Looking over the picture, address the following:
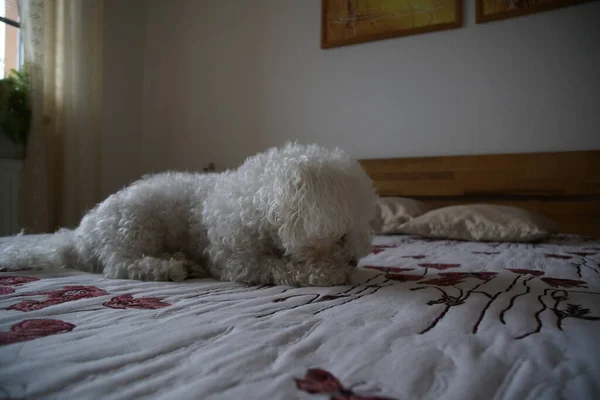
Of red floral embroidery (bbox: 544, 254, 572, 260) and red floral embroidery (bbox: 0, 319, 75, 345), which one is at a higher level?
red floral embroidery (bbox: 0, 319, 75, 345)

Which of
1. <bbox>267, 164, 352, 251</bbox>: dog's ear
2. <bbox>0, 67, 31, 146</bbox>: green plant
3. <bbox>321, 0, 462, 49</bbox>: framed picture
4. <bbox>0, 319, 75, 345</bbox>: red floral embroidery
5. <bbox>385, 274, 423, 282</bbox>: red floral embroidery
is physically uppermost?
<bbox>321, 0, 462, 49</bbox>: framed picture

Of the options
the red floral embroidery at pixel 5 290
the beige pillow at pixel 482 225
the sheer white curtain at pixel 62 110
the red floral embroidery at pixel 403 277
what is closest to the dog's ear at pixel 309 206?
the red floral embroidery at pixel 403 277

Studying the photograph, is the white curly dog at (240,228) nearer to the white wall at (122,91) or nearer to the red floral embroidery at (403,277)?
the red floral embroidery at (403,277)

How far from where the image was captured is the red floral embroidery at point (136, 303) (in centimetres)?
80

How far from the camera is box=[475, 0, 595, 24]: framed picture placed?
8.21ft

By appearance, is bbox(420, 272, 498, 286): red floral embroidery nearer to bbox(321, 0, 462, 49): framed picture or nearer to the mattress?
the mattress

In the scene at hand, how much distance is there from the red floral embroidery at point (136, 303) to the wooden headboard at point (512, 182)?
87.9 inches

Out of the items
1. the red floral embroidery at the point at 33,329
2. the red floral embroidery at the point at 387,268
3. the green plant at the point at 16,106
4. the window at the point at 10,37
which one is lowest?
the red floral embroidery at the point at 387,268

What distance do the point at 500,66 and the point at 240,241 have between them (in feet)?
7.76

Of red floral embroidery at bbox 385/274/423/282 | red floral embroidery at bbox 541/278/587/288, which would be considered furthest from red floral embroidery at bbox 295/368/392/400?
red floral embroidery at bbox 541/278/587/288

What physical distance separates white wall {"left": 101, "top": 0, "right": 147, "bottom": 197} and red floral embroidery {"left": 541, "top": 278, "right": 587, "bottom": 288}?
316 cm

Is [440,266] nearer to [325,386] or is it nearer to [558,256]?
[558,256]

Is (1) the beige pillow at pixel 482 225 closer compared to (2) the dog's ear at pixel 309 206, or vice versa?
(2) the dog's ear at pixel 309 206

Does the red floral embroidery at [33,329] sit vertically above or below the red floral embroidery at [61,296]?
above
